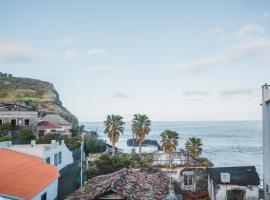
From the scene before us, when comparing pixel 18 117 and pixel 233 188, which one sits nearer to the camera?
pixel 233 188

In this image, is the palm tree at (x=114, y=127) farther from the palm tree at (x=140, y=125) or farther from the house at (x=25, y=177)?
the house at (x=25, y=177)

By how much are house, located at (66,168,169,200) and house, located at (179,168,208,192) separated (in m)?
19.0

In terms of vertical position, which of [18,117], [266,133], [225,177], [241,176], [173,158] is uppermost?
[18,117]

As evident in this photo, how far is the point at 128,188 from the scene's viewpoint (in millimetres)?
24078

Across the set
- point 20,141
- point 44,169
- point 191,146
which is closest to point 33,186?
point 44,169

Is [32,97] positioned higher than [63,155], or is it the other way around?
[32,97]

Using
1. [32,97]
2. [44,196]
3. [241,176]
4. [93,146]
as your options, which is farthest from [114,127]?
[32,97]

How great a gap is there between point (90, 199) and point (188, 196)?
26.1 meters

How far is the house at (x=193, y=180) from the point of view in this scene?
49312 millimetres

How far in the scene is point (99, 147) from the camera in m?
77.1

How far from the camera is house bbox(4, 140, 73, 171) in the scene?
141 feet

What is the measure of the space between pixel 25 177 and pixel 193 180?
25577mm

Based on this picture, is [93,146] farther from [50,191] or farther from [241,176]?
[50,191]

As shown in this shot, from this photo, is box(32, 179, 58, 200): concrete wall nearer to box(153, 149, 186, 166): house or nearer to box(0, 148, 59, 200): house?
box(0, 148, 59, 200): house
